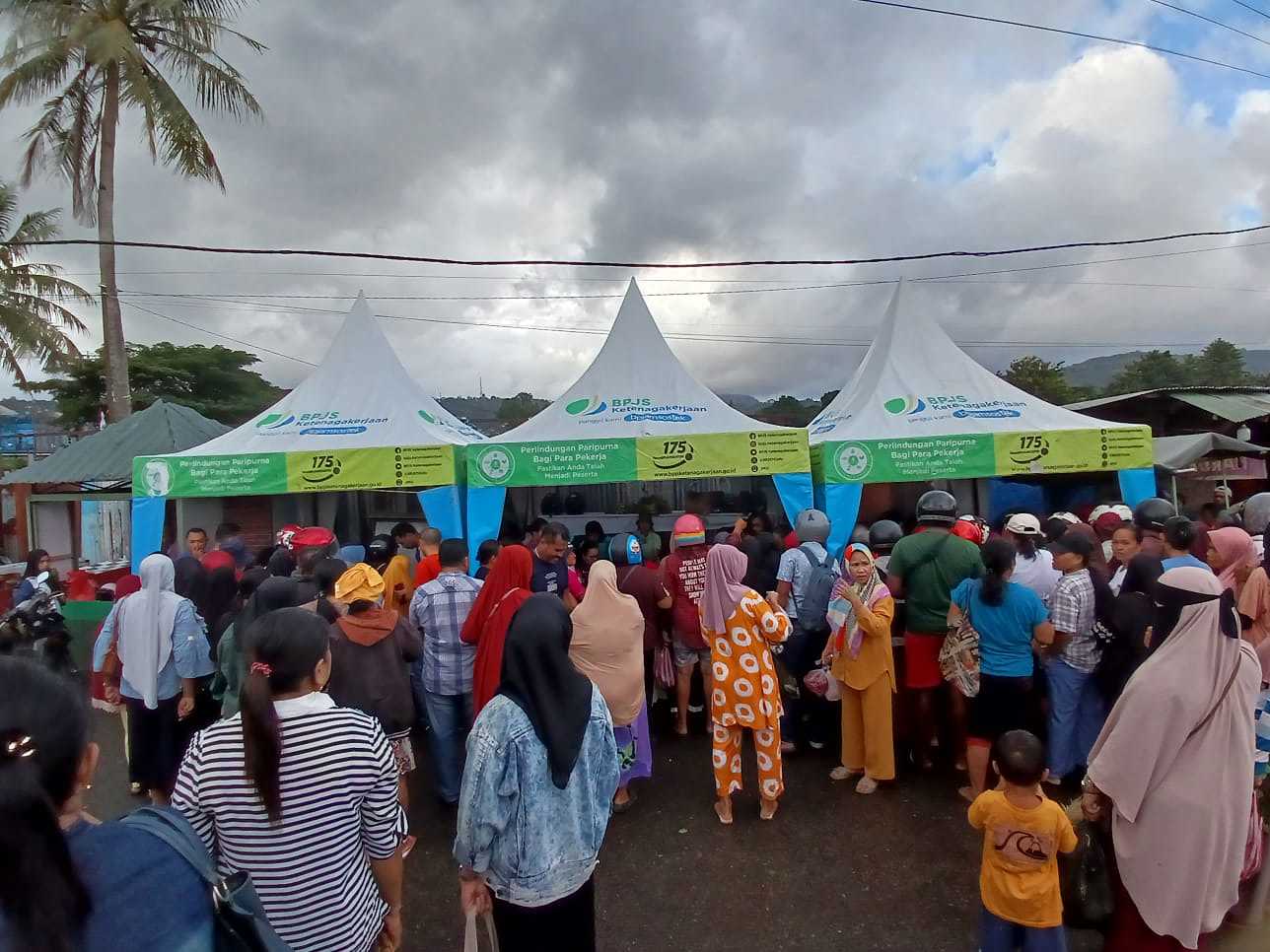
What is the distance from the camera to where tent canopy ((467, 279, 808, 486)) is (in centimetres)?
694

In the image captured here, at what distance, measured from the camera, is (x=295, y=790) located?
1628 millimetres

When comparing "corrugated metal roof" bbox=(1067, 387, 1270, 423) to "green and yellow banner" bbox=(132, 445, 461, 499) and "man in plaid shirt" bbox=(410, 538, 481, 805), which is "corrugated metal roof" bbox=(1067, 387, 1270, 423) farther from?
"man in plaid shirt" bbox=(410, 538, 481, 805)

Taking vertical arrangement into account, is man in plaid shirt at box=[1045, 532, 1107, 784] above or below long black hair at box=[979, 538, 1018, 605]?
below

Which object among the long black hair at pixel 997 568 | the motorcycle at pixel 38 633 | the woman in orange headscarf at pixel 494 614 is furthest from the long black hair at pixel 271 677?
the motorcycle at pixel 38 633

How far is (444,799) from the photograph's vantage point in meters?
3.98

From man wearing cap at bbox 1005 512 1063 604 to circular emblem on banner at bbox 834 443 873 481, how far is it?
284 cm

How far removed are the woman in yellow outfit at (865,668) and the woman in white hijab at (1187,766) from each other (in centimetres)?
147

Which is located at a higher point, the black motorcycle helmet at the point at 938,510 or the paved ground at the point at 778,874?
the black motorcycle helmet at the point at 938,510

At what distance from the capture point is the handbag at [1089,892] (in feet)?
7.79

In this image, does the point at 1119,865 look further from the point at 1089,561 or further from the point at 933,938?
the point at 1089,561

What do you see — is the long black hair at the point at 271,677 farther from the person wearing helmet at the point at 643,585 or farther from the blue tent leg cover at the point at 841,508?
the blue tent leg cover at the point at 841,508

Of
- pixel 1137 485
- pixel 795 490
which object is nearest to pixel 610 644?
pixel 795 490

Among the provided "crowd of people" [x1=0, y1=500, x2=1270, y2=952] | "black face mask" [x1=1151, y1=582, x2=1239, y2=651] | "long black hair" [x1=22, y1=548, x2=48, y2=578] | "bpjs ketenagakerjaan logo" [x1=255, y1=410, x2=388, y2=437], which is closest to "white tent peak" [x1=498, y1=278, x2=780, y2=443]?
"bpjs ketenagakerjaan logo" [x1=255, y1=410, x2=388, y2=437]

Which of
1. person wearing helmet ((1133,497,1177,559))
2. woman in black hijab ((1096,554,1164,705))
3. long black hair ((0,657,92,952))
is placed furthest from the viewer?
person wearing helmet ((1133,497,1177,559))
